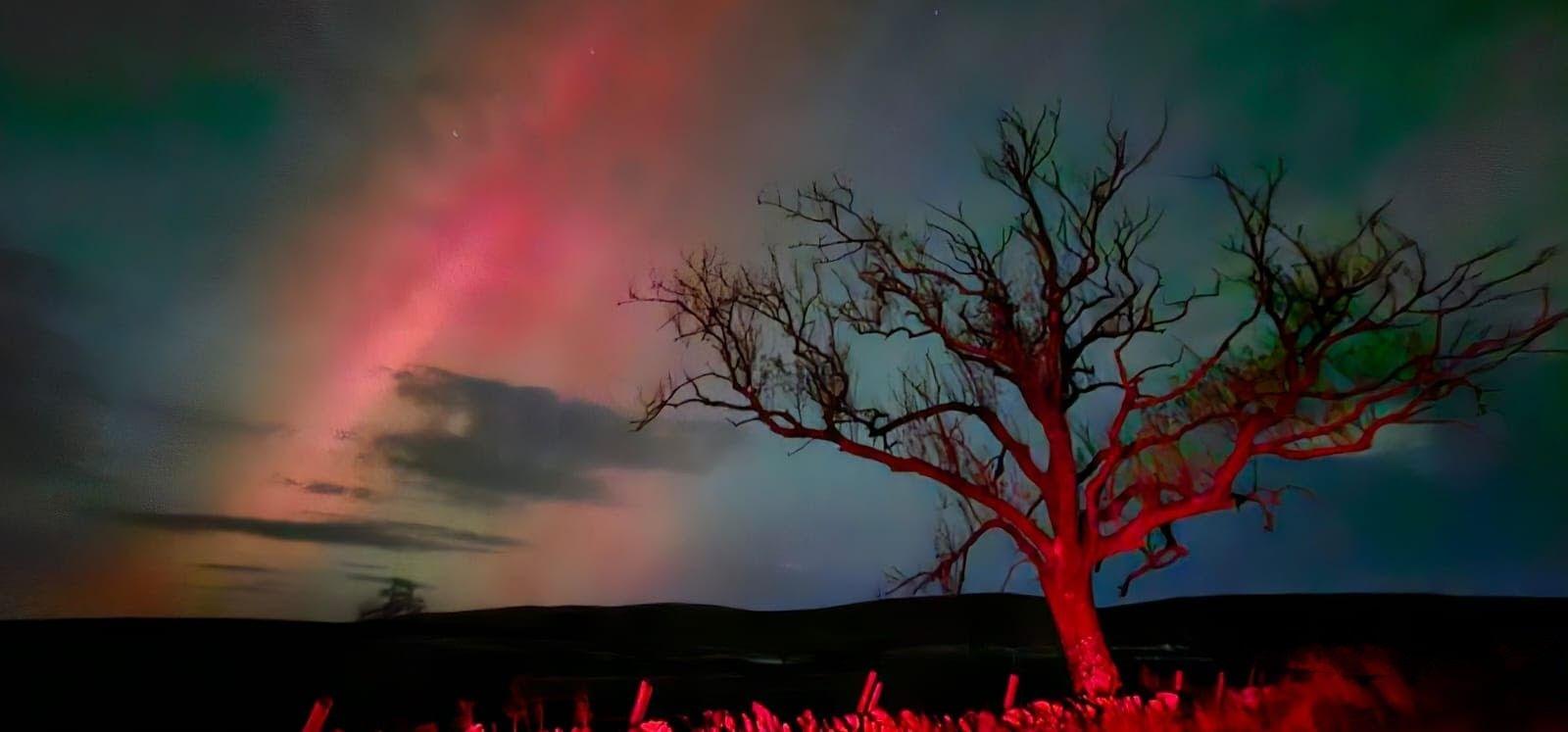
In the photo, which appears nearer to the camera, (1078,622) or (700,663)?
(1078,622)

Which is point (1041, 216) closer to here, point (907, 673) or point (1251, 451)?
point (1251, 451)

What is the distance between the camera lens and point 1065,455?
1809cm

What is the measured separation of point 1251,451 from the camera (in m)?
17.7

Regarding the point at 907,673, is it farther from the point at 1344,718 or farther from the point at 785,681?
the point at 1344,718

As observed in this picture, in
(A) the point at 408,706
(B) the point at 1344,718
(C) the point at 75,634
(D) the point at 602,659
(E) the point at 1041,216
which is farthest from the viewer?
(C) the point at 75,634

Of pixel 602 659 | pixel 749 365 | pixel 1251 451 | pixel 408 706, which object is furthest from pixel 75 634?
pixel 1251 451

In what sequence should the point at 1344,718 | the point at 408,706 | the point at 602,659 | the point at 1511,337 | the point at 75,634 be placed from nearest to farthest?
the point at 1344,718 < the point at 1511,337 < the point at 408,706 < the point at 602,659 < the point at 75,634

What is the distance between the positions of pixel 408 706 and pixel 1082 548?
82.3ft

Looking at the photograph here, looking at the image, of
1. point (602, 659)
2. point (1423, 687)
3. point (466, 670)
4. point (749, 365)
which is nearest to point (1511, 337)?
point (1423, 687)

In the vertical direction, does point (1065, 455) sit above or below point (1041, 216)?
below

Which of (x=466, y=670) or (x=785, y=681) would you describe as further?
(x=466, y=670)

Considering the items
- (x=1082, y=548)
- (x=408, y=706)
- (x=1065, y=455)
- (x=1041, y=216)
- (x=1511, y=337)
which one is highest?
(x=1041, y=216)

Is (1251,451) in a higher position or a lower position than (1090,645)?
higher

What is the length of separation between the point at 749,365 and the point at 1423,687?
11.5 m
